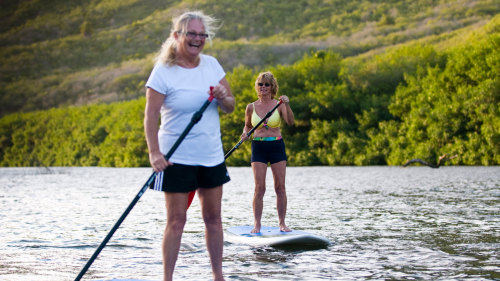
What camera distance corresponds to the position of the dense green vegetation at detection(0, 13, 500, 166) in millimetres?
43562

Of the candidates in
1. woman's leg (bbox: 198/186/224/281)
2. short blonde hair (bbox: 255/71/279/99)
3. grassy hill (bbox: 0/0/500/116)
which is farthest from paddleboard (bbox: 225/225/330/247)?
grassy hill (bbox: 0/0/500/116)

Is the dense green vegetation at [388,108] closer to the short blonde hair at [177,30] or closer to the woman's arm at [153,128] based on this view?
the short blonde hair at [177,30]

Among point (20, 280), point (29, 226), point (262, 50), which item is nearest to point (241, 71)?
point (262, 50)

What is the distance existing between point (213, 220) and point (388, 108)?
149 ft

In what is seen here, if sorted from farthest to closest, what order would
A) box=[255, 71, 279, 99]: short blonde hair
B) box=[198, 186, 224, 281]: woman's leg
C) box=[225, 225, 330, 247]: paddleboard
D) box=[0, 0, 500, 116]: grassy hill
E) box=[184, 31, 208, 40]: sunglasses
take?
box=[0, 0, 500, 116]: grassy hill
box=[255, 71, 279, 99]: short blonde hair
box=[225, 225, 330, 247]: paddleboard
box=[198, 186, 224, 281]: woman's leg
box=[184, 31, 208, 40]: sunglasses

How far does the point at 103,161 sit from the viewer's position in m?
73.8

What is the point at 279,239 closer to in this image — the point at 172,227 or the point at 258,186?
the point at 258,186

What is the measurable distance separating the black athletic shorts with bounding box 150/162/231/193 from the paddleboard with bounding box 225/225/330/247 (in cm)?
332

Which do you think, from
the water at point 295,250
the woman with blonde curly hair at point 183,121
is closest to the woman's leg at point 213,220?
the woman with blonde curly hair at point 183,121

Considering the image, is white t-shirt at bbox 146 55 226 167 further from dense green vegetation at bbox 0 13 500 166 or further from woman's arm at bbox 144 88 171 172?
dense green vegetation at bbox 0 13 500 166

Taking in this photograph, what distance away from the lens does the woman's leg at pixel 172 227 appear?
511 cm

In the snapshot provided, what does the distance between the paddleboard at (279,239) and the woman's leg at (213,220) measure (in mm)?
2960

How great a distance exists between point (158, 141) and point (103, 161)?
231 ft

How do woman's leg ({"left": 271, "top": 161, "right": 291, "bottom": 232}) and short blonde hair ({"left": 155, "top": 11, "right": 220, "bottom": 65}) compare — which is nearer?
short blonde hair ({"left": 155, "top": 11, "right": 220, "bottom": 65})
